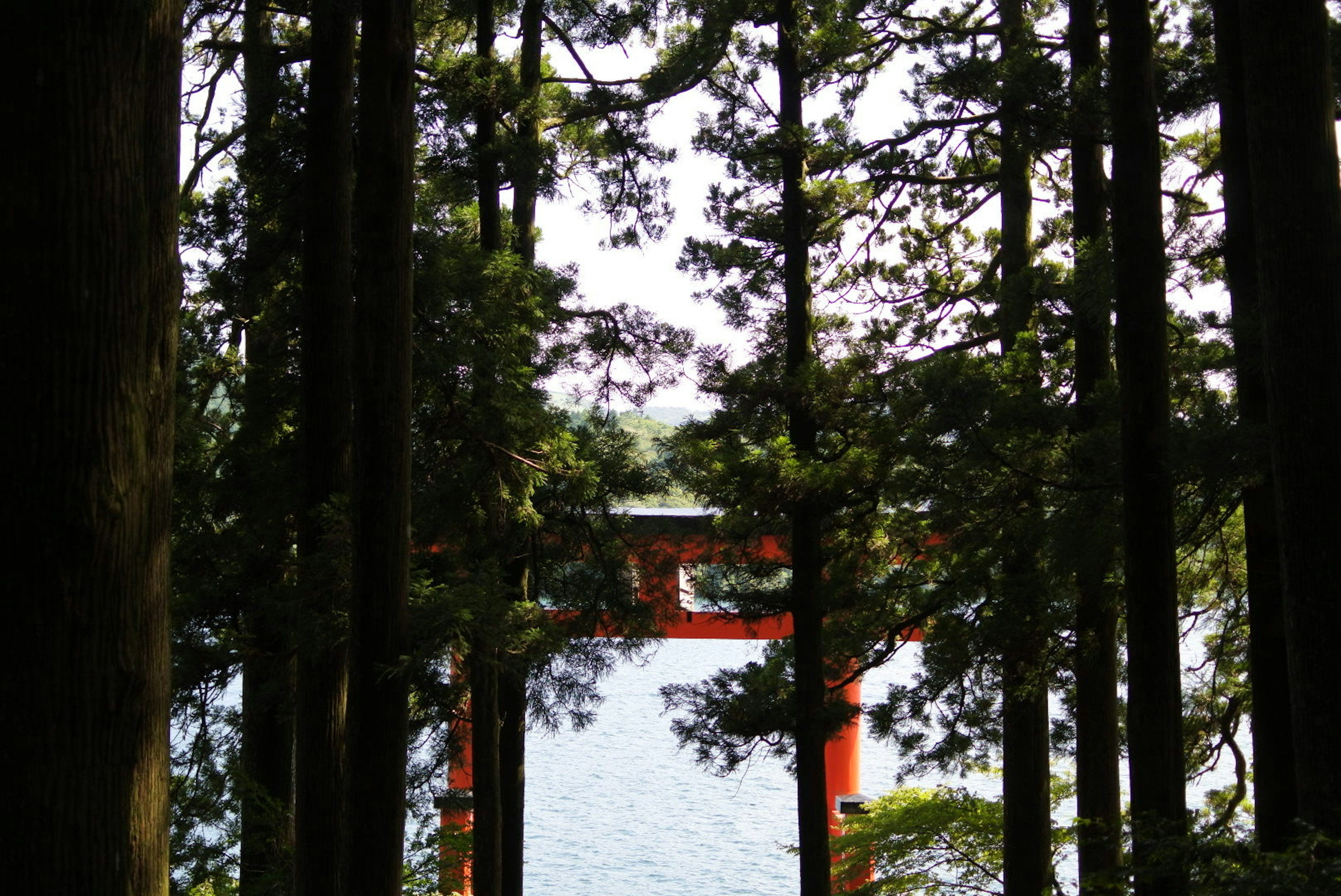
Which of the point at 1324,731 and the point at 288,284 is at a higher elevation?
the point at 288,284

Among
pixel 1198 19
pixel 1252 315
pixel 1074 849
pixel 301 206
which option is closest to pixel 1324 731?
pixel 1252 315

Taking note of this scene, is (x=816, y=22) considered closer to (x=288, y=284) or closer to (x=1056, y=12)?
(x=1056, y=12)

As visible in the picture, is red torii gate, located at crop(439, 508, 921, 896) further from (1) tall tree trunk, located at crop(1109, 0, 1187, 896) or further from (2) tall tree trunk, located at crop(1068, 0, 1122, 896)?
(1) tall tree trunk, located at crop(1109, 0, 1187, 896)

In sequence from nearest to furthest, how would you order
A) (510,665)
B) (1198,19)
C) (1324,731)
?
(1324,731)
(510,665)
(1198,19)

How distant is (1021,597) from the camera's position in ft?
26.5

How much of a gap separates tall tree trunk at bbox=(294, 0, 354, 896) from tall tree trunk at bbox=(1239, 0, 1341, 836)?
4.49 m

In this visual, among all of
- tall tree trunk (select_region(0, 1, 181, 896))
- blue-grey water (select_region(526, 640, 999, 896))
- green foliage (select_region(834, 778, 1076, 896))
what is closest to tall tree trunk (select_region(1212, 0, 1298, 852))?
green foliage (select_region(834, 778, 1076, 896))

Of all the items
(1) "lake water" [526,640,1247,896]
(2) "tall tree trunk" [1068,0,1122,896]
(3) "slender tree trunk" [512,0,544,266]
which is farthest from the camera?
(1) "lake water" [526,640,1247,896]

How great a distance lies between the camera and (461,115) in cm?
904

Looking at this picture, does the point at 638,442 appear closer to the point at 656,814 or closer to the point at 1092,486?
the point at 1092,486

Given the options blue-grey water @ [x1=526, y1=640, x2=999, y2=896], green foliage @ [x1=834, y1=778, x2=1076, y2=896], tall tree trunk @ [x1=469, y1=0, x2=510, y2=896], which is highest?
tall tree trunk @ [x1=469, y1=0, x2=510, y2=896]

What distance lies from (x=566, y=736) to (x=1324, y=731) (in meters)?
30.7

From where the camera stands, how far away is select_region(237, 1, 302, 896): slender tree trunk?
7.93 metres

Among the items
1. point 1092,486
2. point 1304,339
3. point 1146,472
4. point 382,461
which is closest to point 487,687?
point 382,461
